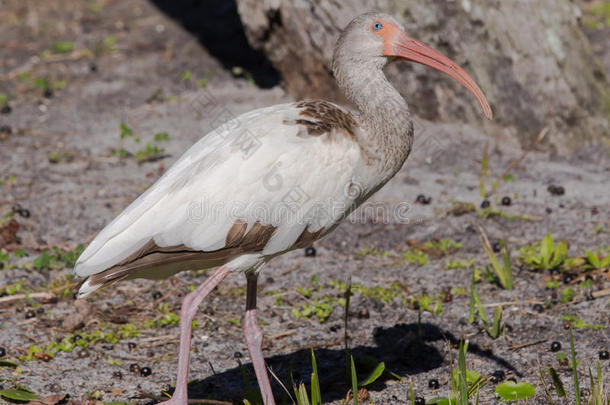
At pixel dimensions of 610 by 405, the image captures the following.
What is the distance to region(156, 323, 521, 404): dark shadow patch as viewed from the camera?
4.48 m

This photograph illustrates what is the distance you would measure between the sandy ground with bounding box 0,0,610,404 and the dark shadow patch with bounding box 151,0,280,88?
24cm

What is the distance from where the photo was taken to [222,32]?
33.7 ft

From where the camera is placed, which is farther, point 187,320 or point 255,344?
point 255,344

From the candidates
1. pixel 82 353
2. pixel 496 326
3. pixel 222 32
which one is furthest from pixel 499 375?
pixel 222 32

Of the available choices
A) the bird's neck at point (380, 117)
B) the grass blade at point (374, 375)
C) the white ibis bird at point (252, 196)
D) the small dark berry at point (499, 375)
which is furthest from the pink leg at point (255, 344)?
the small dark berry at point (499, 375)

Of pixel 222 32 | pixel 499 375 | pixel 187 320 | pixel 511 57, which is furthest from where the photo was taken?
pixel 222 32

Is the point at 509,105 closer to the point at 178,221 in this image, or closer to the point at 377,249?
the point at 377,249

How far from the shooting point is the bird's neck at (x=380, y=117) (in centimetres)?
424

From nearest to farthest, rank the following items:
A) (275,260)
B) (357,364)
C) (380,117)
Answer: (380,117) < (357,364) < (275,260)

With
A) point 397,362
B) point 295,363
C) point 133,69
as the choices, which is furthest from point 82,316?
point 133,69

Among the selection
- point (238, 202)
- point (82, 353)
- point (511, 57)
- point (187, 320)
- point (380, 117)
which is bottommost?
point (82, 353)

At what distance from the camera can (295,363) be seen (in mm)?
4840

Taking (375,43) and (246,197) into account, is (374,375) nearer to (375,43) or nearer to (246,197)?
(246,197)

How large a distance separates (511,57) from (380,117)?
3529 mm
